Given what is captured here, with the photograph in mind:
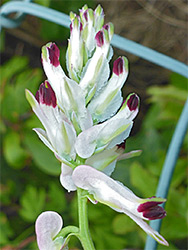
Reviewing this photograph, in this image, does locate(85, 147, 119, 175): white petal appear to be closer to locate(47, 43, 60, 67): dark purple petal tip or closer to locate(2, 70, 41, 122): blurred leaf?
locate(47, 43, 60, 67): dark purple petal tip

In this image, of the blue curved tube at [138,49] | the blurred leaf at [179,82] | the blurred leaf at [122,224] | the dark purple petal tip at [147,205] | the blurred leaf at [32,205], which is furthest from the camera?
the blurred leaf at [179,82]

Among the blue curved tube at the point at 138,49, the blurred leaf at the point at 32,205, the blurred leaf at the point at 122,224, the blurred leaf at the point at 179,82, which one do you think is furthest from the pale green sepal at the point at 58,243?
the blurred leaf at the point at 179,82

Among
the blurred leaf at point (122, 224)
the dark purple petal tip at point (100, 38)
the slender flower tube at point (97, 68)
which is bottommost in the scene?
the blurred leaf at point (122, 224)

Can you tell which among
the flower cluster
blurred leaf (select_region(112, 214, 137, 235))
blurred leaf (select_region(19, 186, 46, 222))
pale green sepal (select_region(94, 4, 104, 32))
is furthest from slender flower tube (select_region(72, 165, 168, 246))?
blurred leaf (select_region(19, 186, 46, 222))

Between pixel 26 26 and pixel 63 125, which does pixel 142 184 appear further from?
pixel 26 26

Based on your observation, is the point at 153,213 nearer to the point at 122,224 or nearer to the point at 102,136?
the point at 102,136

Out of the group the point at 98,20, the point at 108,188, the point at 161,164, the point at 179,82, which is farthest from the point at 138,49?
the point at 179,82

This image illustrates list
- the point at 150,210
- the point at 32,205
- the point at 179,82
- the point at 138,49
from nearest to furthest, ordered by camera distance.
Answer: the point at 150,210 → the point at 138,49 → the point at 32,205 → the point at 179,82

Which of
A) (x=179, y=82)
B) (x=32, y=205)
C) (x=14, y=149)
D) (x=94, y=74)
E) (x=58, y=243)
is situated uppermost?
(x=94, y=74)

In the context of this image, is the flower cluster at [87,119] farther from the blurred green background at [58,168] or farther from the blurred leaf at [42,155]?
the blurred leaf at [42,155]
